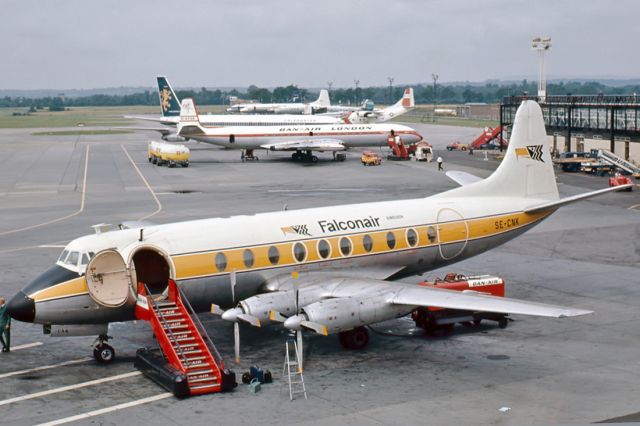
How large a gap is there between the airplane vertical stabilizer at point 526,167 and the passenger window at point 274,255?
9737 millimetres

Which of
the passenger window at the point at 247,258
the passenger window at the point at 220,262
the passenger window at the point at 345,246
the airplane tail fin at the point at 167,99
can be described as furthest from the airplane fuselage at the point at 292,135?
the passenger window at the point at 220,262

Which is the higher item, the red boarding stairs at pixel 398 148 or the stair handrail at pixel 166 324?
the red boarding stairs at pixel 398 148

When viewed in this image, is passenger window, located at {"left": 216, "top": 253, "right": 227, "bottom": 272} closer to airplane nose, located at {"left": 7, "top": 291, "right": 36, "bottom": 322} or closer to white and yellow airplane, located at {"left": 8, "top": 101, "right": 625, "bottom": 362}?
white and yellow airplane, located at {"left": 8, "top": 101, "right": 625, "bottom": 362}

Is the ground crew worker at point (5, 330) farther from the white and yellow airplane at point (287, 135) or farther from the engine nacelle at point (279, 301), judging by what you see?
the white and yellow airplane at point (287, 135)

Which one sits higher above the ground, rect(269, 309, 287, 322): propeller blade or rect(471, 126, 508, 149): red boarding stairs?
rect(471, 126, 508, 149): red boarding stairs

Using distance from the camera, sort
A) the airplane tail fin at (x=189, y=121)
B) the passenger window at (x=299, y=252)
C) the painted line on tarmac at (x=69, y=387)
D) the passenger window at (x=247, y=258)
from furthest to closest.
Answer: the airplane tail fin at (x=189, y=121) < the passenger window at (x=299, y=252) < the passenger window at (x=247, y=258) < the painted line on tarmac at (x=69, y=387)

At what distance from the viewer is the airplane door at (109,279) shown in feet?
84.9

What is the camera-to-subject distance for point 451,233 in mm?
31078

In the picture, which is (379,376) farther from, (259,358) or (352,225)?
(352,225)

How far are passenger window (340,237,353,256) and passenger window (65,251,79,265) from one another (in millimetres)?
9033

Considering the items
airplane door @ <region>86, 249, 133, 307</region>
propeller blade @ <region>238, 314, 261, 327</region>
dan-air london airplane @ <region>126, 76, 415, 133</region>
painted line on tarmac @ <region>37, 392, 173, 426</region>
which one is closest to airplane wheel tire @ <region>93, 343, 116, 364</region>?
airplane door @ <region>86, 249, 133, 307</region>

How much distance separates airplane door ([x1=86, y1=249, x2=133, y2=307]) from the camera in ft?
84.9

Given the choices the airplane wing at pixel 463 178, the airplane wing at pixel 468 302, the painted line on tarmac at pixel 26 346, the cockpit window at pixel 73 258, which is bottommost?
the painted line on tarmac at pixel 26 346

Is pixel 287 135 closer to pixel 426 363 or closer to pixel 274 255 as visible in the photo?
pixel 274 255
